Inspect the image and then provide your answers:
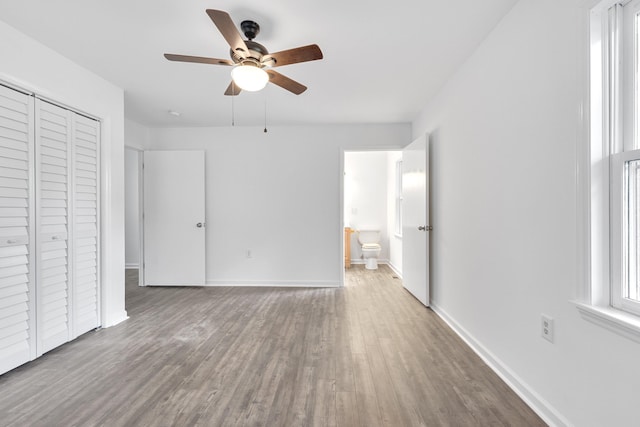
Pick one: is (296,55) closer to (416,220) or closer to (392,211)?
(416,220)

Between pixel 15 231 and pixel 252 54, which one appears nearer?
pixel 252 54

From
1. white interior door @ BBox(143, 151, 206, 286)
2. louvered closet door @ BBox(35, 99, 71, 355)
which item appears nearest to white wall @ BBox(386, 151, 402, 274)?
white interior door @ BBox(143, 151, 206, 286)

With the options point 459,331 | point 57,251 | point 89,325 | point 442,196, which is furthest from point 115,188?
point 459,331

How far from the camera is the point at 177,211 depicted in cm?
457

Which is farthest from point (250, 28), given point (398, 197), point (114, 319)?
point (398, 197)

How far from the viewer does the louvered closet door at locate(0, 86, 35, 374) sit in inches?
83.3

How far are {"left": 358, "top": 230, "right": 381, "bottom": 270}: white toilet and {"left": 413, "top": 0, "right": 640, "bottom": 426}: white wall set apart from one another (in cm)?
299

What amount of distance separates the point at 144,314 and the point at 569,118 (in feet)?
13.0

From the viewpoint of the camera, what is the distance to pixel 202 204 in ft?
15.0

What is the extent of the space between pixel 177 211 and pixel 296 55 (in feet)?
11.3

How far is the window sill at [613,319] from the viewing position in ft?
3.84

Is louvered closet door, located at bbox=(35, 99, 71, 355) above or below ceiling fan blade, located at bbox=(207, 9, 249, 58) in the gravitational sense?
below

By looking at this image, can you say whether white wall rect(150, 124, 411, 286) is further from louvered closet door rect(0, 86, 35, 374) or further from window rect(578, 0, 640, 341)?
window rect(578, 0, 640, 341)

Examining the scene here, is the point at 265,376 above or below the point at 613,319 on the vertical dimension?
below
